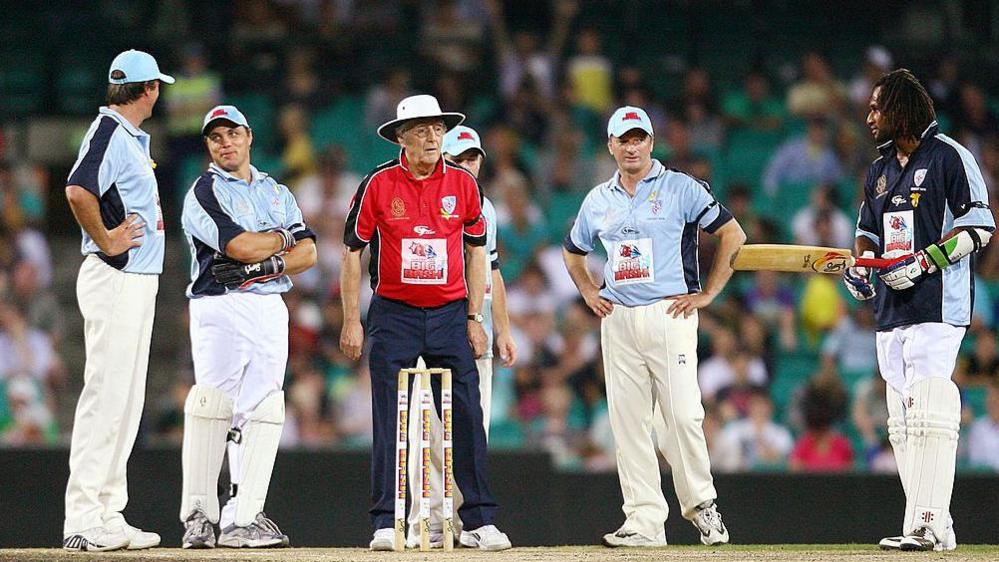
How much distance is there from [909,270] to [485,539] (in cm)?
219

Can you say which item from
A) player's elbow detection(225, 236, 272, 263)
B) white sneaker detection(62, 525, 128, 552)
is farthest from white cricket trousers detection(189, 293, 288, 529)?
white sneaker detection(62, 525, 128, 552)

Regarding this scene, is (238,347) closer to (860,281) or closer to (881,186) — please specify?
(860,281)

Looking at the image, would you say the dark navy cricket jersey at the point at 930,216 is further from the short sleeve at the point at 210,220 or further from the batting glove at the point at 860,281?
the short sleeve at the point at 210,220

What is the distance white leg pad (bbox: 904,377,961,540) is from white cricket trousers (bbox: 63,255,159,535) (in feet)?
11.1

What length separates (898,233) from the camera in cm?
655

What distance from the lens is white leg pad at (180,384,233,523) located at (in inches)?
273

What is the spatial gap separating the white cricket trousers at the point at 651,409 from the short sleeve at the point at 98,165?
2.47 m

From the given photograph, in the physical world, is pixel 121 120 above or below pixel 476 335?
above

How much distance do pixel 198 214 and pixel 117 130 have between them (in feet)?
1.93

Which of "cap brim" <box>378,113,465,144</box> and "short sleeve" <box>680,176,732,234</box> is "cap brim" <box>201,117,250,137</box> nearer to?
"cap brim" <box>378,113,465,144</box>

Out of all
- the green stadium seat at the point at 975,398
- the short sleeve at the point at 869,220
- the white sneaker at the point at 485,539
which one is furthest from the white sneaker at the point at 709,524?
the green stadium seat at the point at 975,398

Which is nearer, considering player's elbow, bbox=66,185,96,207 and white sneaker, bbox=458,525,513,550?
player's elbow, bbox=66,185,96,207

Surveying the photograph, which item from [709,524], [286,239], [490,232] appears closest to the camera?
[286,239]

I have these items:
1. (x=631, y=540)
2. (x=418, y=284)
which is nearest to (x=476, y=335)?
(x=418, y=284)
